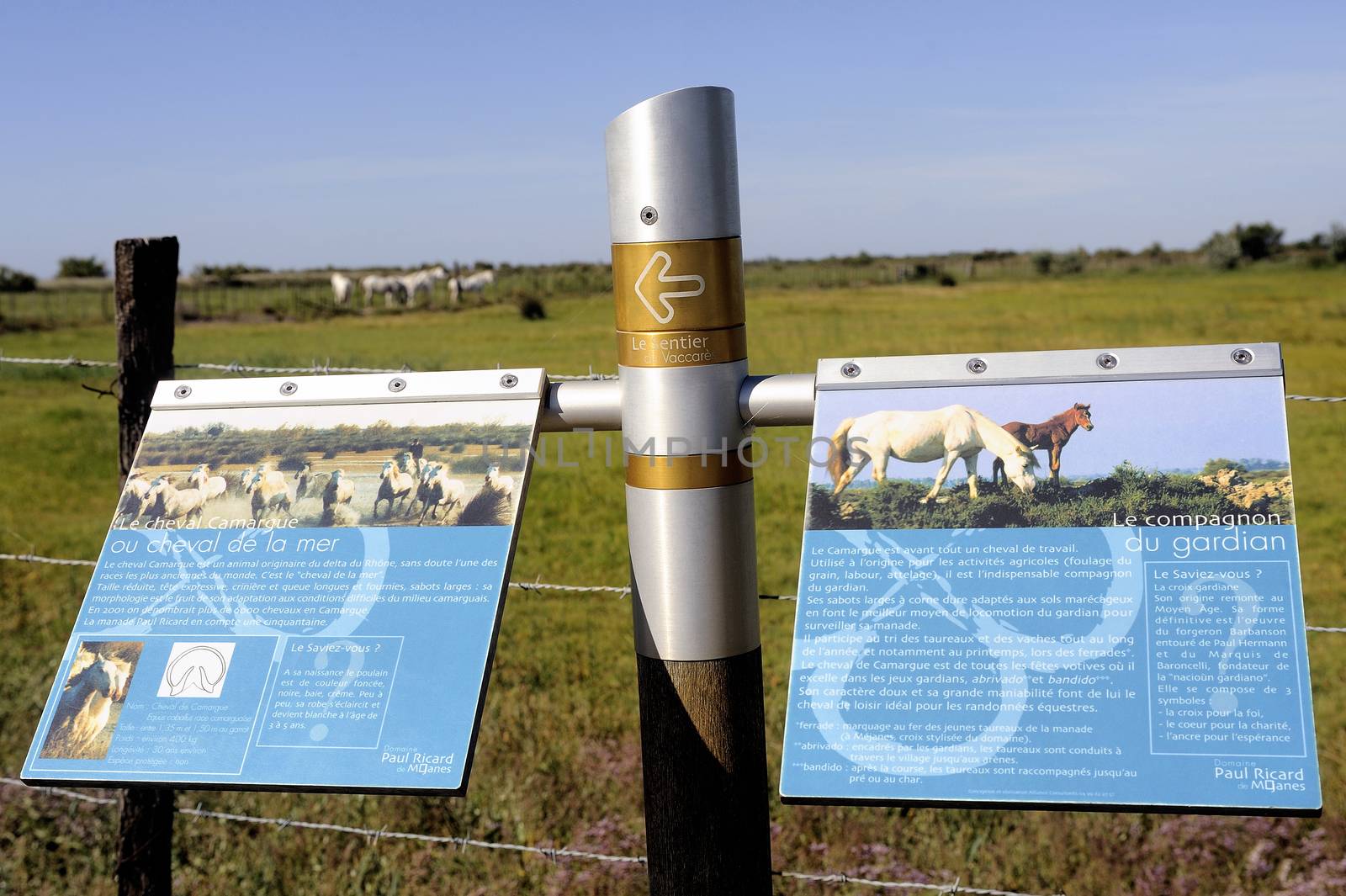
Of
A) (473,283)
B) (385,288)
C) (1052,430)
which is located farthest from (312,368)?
(385,288)

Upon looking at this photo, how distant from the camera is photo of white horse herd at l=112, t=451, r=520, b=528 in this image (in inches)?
77.9

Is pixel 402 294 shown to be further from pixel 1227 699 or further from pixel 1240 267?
pixel 1227 699

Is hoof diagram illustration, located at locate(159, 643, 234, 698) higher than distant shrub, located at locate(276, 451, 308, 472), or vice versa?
distant shrub, located at locate(276, 451, 308, 472)

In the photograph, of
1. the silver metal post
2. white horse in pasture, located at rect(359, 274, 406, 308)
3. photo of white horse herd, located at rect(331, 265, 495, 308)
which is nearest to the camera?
the silver metal post

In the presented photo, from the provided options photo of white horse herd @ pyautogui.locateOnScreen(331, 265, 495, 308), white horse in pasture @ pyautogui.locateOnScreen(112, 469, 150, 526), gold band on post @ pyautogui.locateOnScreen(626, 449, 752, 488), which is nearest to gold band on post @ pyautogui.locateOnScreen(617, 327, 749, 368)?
gold band on post @ pyautogui.locateOnScreen(626, 449, 752, 488)

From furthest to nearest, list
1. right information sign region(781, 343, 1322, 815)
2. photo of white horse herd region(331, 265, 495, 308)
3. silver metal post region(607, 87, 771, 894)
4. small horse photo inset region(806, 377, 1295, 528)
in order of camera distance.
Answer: photo of white horse herd region(331, 265, 495, 308) → silver metal post region(607, 87, 771, 894) → small horse photo inset region(806, 377, 1295, 528) → right information sign region(781, 343, 1322, 815)

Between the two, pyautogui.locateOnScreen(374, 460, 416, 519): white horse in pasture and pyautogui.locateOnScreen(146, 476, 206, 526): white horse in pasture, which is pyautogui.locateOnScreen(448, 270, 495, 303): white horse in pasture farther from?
pyautogui.locateOnScreen(374, 460, 416, 519): white horse in pasture

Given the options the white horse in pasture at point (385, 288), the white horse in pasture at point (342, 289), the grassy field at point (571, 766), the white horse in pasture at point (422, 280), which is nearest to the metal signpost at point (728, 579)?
the grassy field at point (571, 766)

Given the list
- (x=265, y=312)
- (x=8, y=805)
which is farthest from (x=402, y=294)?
(x=8, y=805)

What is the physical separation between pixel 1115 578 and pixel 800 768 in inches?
20.6

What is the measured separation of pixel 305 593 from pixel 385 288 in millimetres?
24233

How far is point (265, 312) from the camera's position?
889 inches

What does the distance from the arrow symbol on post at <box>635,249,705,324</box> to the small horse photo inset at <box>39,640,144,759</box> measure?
1007 millimetres

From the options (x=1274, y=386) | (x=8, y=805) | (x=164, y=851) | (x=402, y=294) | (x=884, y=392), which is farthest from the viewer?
(x=402, y=294)
